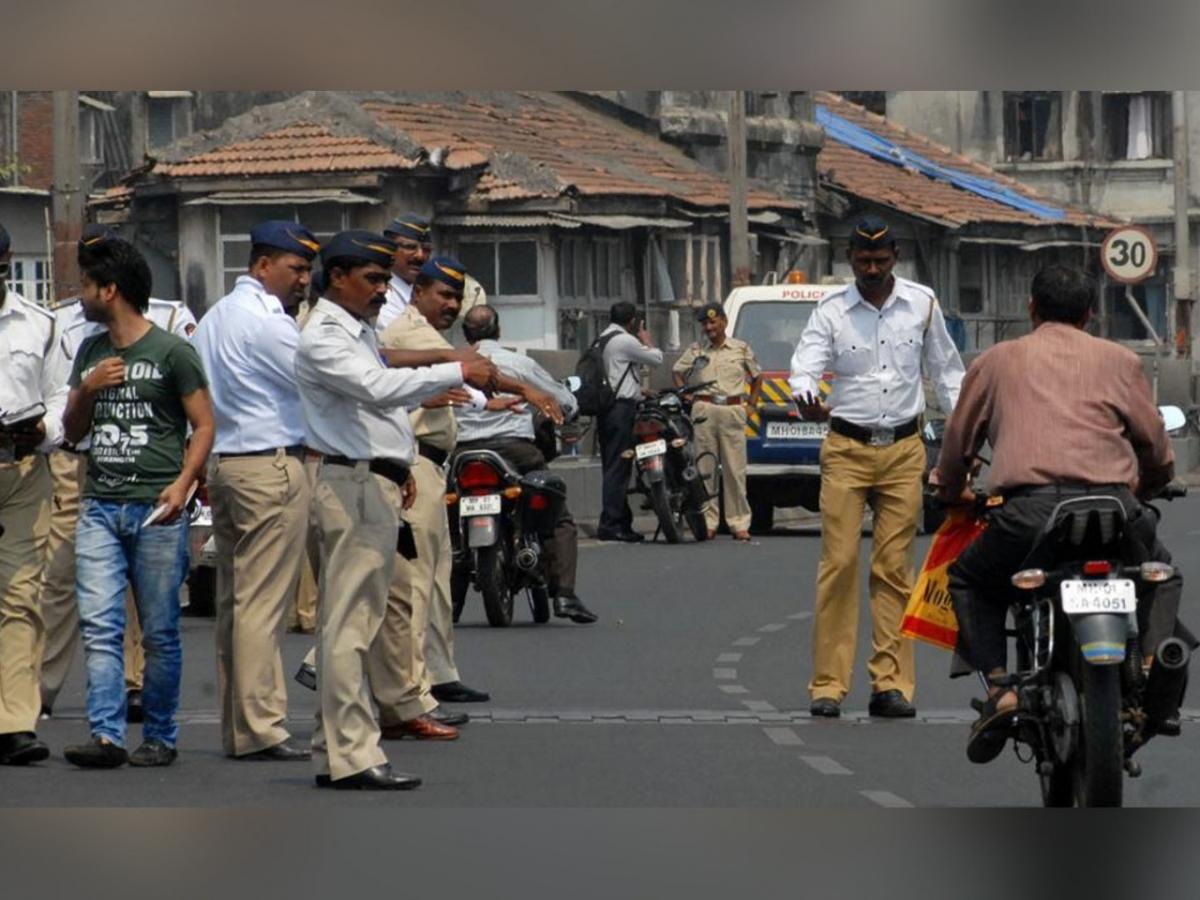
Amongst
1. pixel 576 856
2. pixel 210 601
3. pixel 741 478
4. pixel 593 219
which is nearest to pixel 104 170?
pixel 593 219

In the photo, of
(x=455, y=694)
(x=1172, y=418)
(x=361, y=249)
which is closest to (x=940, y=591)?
(x=1172, y=418)

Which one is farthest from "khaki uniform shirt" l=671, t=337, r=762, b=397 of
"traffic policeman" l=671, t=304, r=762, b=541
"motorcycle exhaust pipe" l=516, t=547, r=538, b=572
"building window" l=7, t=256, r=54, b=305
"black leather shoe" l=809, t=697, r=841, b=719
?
"building window" l=7, t=256, r=54, b=305

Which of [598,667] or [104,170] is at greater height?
[104,170]

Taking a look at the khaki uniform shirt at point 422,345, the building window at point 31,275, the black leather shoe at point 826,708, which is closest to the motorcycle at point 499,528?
the khaki uniform shirt at point 422,345

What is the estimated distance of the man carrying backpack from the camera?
983 inches

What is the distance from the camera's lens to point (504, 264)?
4112 centimetres

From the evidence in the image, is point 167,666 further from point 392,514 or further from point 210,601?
point 210,601

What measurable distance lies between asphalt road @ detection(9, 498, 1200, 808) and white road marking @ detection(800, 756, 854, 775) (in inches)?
1.0

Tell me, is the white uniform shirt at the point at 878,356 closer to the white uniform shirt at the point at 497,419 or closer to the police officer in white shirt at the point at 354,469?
the white uniform shirt at the point at 497,419

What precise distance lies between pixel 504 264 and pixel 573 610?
78.9ft

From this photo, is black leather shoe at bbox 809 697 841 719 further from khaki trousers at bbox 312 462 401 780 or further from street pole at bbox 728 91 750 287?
street pole at bbox 728 91 750 287

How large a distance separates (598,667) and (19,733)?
4.46 m

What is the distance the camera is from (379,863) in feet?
27.9

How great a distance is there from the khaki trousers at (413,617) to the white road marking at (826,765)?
5.35 feet
